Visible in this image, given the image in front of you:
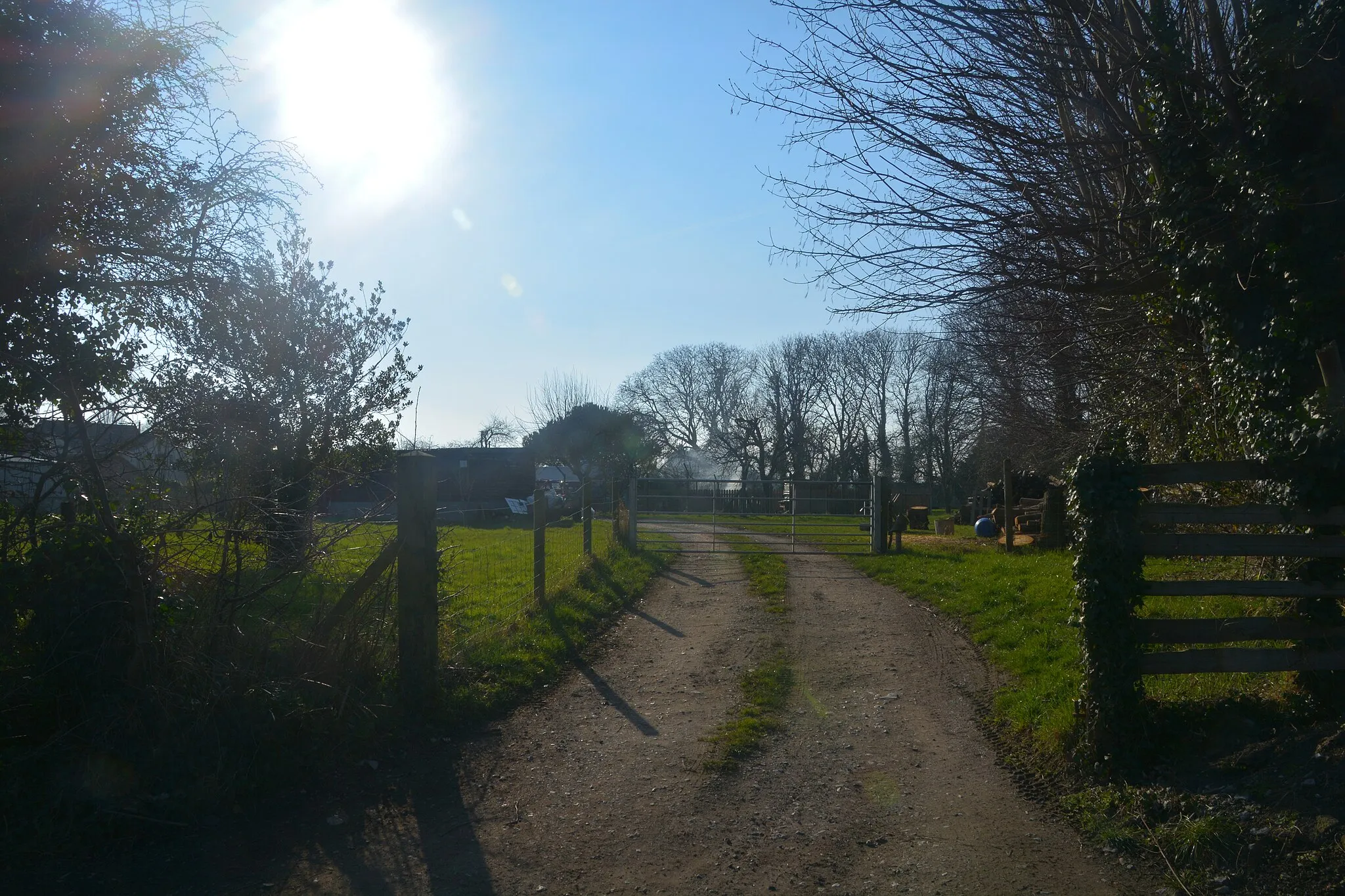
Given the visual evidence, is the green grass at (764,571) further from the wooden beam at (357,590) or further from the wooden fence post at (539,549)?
the wooden beam at (357,590)

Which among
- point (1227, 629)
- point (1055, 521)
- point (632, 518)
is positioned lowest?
point (1227, 629)

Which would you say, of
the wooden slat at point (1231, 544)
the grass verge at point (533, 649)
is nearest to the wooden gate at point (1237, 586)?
the wooden slat at point (1231, 544)

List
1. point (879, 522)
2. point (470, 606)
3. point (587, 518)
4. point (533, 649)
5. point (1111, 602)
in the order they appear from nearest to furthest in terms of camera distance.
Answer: point (1111, 602) < point (533, 649) < point (470, 606) < point (587, 518) < point (879, 522)

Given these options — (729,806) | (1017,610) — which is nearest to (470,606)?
(1017,610)

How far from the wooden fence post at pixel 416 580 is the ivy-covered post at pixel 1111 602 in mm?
4501

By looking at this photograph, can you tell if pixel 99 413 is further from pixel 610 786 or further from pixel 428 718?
pixel 610 786

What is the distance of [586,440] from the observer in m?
54.0

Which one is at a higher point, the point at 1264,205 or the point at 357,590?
the point at 1264,205

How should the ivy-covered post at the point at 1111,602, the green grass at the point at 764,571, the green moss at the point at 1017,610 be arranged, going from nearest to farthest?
the ivy-covered post at the point at 1111,602 < the green moss at the point at 1017,610 < the green grass at the point at 764,571

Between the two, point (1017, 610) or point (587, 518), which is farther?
point (587, 518)

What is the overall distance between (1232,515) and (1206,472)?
0.98ft

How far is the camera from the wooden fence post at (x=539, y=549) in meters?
11.0

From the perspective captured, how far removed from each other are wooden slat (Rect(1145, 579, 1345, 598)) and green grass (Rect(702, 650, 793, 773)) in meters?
2.71

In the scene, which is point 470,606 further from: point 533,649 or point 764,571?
point 764,571
